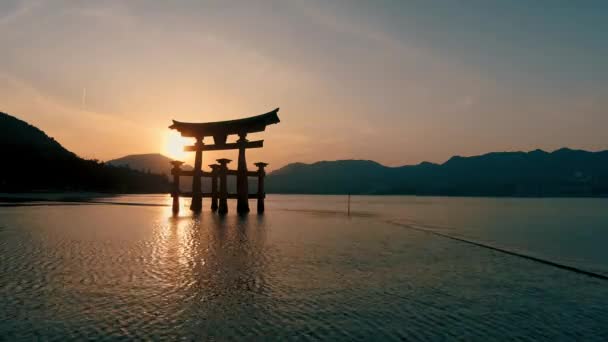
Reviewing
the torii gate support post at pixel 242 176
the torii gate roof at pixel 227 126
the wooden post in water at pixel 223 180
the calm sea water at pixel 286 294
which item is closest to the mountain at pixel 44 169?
the torii gate roof at pixel 227 126

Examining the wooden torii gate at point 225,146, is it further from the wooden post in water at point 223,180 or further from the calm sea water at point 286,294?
the calm sea water at point 286,294

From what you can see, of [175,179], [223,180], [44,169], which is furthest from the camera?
[44,169]

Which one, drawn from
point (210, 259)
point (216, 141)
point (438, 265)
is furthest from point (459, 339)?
point (216, 141)

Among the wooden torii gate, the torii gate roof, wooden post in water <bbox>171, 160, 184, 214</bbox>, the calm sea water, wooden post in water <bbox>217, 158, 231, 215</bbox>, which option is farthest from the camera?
wooden post in water <bbox>171, 160, 184, 214</bbox>

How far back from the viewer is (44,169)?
82.7 m

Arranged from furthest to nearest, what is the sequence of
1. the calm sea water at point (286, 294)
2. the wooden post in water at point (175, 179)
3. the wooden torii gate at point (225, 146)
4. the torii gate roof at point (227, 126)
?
the wooden post in water at point (175, 179) → the wooden torii gate at point (225, 146) → the torii gate roof at point (227, 126) → the calm sea water at point (286, 294)

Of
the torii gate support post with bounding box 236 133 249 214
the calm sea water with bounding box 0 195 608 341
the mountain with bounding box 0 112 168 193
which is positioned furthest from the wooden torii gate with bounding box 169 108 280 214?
the mountain with bounding box 0 112 168 193

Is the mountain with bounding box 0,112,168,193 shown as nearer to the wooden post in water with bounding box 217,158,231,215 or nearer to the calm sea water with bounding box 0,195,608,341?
the wooden post in water with bounding box 217,158,231,215

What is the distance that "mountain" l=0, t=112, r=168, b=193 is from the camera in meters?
78.8

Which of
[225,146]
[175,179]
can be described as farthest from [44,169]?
[225,146]

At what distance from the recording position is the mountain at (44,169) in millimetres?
78775

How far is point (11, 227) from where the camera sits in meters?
19.2

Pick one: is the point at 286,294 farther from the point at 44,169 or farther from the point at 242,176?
the point at 44,169

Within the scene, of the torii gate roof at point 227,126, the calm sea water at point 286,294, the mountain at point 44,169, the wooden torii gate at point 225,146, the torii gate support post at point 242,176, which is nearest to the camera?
the calm sea water at point 286,294
